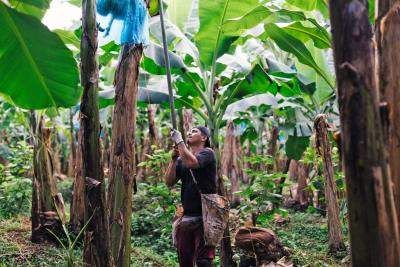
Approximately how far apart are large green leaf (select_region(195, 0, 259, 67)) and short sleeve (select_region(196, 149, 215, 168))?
4.72 feet

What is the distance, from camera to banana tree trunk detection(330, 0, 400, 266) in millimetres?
1461

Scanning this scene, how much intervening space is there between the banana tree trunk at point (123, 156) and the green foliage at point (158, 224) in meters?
3.23

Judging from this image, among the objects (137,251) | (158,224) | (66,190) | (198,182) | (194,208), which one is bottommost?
(137,251)

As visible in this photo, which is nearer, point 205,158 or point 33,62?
point 33,62

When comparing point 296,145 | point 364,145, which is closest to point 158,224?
point 296,145

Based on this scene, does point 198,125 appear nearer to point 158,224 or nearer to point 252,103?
point 252,103

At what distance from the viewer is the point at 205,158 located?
3855 mm

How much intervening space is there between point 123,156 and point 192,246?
4.72ft

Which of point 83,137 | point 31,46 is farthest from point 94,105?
point 31,46

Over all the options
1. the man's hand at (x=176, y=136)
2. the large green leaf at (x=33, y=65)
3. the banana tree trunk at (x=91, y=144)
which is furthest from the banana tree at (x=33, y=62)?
the man's hand at (x=176, y=136)

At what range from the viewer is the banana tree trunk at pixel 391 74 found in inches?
66.8

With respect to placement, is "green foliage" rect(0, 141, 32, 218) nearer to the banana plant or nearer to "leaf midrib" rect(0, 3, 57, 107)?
the banana plant

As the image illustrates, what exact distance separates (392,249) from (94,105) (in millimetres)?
1483

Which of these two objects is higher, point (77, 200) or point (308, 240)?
point (77, 200)
